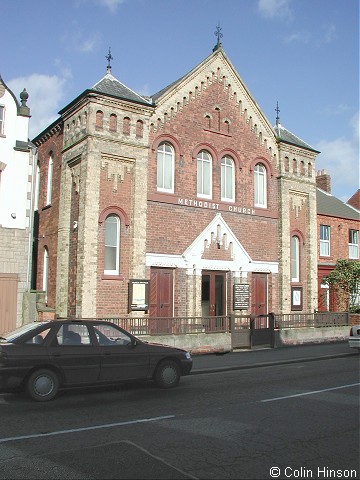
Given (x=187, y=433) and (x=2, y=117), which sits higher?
(x=2, y=117)

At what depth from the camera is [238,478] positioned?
5520mm

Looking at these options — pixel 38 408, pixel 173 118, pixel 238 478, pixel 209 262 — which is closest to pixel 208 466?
pixel 238 478

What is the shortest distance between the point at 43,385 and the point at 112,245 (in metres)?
10.1

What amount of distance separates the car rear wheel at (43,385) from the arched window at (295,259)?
17.2 meters

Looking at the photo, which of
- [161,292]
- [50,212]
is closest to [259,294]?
[161,292]

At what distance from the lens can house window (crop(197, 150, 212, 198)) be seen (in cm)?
2227

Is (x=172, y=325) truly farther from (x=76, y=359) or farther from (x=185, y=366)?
(x=76, y=359)

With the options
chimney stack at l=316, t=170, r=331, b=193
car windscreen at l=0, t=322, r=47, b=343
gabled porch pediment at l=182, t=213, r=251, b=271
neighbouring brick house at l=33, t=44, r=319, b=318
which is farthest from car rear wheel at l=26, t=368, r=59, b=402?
chimney stack at l=316, t=170, r=331, b=193

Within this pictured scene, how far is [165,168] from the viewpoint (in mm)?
21297

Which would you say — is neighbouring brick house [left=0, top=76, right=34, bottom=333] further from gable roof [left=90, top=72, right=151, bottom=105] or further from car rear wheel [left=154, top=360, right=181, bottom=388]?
car rear wheel [left=154, top=360, right=181, bottom=388]

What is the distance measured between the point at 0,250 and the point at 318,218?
1973cm

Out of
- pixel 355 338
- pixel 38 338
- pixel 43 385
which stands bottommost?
pixel 43 385

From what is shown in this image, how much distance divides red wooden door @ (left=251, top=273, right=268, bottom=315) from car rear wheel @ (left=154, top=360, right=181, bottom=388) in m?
12.2

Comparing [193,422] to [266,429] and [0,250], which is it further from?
[0,250]
